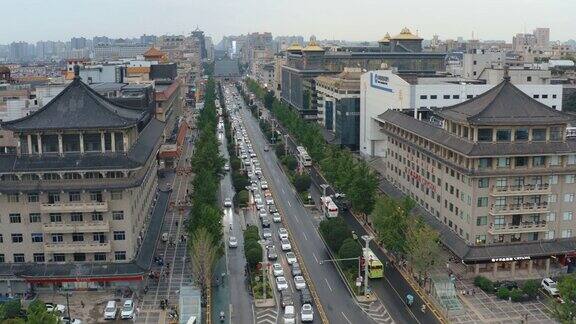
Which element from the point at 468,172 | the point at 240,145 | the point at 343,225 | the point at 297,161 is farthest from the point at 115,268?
the point at 240,145

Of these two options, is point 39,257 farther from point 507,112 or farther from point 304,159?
point 304,159

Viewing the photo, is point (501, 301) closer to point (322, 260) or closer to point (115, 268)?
point (322, 260)

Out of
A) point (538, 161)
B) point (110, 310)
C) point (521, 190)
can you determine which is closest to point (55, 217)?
point (110, 310)

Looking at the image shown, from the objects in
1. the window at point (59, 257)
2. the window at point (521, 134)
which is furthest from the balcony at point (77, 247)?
the window at point (521, 134)

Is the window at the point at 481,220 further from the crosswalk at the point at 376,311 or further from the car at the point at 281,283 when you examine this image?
the car at the point at 281,283

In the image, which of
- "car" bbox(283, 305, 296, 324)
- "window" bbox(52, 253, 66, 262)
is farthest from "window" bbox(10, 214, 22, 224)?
"car" bbox(283, 305, 296, 324)

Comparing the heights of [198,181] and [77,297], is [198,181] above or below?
above

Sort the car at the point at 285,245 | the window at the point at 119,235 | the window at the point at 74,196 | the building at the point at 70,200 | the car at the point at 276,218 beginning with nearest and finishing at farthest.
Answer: the building at the point at 70,200
the window at the point at 74,196
the window at the point at 119,235
the car at the point at 285,245
the car at the point at 276,218
